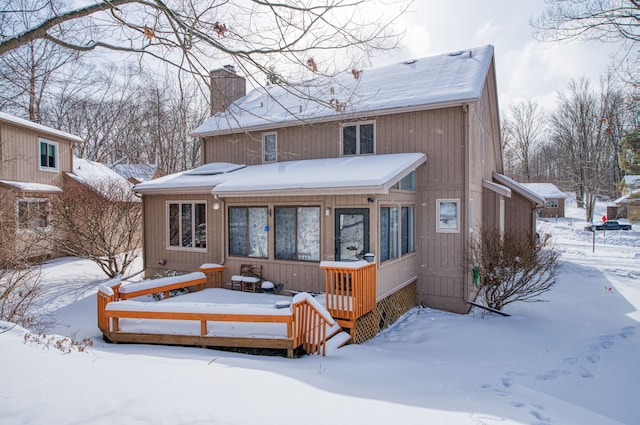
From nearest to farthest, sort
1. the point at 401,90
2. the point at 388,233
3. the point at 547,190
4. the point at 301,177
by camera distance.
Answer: the point at 388,233
the point at 301,177
the point at 401,90
the point at 547,190

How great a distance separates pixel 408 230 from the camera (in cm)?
899

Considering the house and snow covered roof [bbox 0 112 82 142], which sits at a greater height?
snow covered roof [bbox 0 112 82 142]

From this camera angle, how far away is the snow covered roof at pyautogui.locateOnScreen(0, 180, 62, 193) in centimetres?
1338

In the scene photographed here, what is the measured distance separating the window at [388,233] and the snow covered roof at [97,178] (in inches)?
392

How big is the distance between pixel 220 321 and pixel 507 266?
6.50m

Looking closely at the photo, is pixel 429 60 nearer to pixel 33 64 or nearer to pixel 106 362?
pixel 33 64

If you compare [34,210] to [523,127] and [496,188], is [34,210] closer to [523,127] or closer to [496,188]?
[496,188]

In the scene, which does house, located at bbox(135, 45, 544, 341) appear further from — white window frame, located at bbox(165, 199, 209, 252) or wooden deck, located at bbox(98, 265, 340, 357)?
wooden deck, located at bbox(98, 265, 340, 357)

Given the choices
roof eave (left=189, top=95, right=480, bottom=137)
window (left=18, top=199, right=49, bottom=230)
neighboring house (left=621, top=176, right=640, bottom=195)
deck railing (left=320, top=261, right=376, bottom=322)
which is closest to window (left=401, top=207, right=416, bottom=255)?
deck railing (left=320, top=261, right=376, bottom=322)

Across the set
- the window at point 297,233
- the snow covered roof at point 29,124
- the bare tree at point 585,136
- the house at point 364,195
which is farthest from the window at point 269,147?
the bare tree at point 585,136

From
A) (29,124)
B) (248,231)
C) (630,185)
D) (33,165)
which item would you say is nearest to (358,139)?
(248,231)

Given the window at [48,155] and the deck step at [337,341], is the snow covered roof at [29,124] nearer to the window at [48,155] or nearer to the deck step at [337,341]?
the window at [48,155]

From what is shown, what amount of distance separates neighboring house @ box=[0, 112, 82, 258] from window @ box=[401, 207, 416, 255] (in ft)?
37.8

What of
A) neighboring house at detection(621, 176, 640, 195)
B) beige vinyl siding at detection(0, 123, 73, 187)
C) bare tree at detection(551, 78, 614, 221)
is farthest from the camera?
bare tree at detection(551, 78, 614, 221)
